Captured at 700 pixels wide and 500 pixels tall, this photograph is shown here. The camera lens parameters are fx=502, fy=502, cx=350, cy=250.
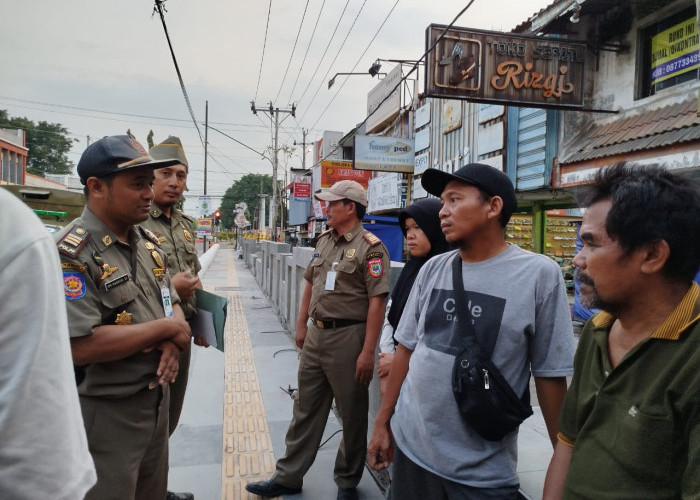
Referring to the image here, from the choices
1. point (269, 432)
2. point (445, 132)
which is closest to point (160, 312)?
point (269, 432)

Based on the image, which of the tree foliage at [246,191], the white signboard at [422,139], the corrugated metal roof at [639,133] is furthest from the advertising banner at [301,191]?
the tree foliage at [246,191]

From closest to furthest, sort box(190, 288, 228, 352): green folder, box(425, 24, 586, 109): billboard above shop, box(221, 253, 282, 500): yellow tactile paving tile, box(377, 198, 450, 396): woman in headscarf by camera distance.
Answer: box(377, 198, 450, 396): woman in headscarf → box(190, 288, 228, 352): green folder → box(221, 253, 282, 500): yellow tactile paving tile → box(425, 24, 586, 109): billboard above shop

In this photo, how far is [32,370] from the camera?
771 mm

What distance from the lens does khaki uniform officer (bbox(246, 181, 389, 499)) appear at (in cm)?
313

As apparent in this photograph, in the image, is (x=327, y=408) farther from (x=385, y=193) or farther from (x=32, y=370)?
(x=385, y=193)

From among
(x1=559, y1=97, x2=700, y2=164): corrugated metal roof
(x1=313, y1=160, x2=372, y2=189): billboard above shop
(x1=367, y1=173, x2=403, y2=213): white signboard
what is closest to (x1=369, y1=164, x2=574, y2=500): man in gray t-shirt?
(x1=559, y1=97, x2=700, y2=164): corrugated metal roof

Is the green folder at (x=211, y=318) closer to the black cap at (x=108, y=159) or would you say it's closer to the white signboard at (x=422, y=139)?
the black cap at (x=108, y=159)

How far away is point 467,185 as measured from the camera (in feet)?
6.48

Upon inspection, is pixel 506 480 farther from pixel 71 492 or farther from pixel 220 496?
pixel 220 496

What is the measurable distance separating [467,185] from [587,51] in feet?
26.5

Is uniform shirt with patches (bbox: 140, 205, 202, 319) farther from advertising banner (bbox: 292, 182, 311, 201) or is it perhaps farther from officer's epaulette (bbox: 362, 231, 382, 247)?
advertising banner (bbox: 292, 182, 311, 201)

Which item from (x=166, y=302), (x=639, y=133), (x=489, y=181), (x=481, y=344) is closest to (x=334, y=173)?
(x=639, y=133)

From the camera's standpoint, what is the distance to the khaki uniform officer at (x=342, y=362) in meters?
3.13

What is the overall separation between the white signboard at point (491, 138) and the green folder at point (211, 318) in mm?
9193
